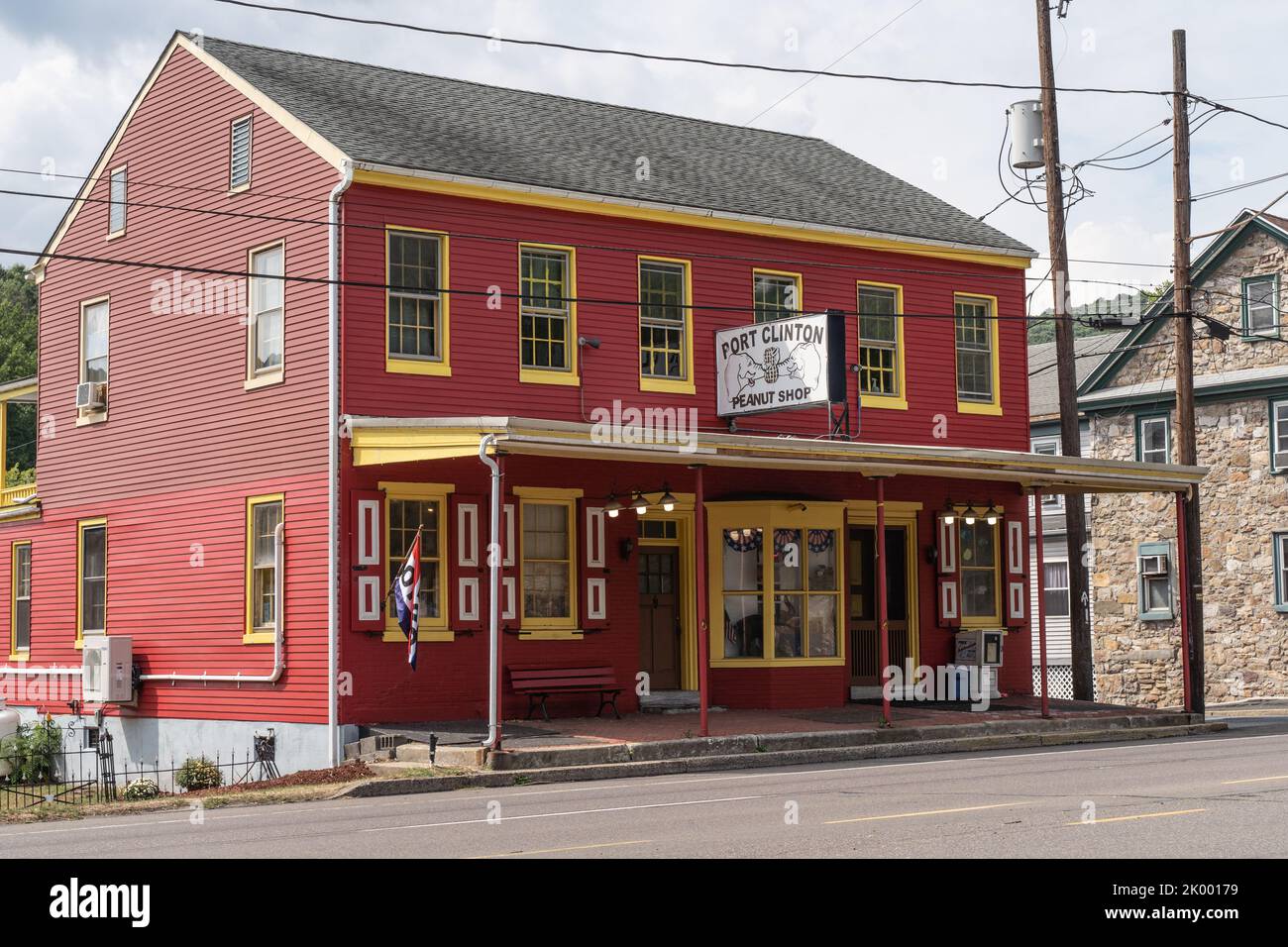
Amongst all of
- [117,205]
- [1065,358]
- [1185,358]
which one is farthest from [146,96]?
[1185,358]

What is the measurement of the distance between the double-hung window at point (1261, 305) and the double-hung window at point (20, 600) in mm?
25756

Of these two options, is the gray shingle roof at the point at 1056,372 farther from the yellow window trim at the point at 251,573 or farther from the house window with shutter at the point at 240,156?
the yellow window trim at the point at 251,573

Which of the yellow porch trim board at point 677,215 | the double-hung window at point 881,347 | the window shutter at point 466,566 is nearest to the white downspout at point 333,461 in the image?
the yellow porch trim board at point 677,215

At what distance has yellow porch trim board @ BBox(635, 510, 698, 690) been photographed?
917 inches

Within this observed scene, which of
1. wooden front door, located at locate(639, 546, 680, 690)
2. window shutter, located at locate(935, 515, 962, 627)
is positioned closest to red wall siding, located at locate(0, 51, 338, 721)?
wooden front door, located at locate(639, 546, 680, 690)

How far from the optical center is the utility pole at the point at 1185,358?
2492cm

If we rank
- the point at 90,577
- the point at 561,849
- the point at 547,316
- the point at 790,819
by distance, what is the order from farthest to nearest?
the point at 90,577 → the point at 547,316 → the point at 790,819 → the point at 561,849

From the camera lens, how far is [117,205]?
25.2 metres

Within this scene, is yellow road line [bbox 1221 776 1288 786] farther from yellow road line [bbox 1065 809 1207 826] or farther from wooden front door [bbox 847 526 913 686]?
wooden front door [bbox 847 526 913 686]

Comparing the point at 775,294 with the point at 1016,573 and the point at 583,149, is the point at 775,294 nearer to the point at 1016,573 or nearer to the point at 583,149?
the point at 583,149

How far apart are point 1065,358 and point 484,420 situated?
41.2ft

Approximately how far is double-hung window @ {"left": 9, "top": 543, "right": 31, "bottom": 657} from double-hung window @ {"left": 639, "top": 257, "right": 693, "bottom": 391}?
11487mm
